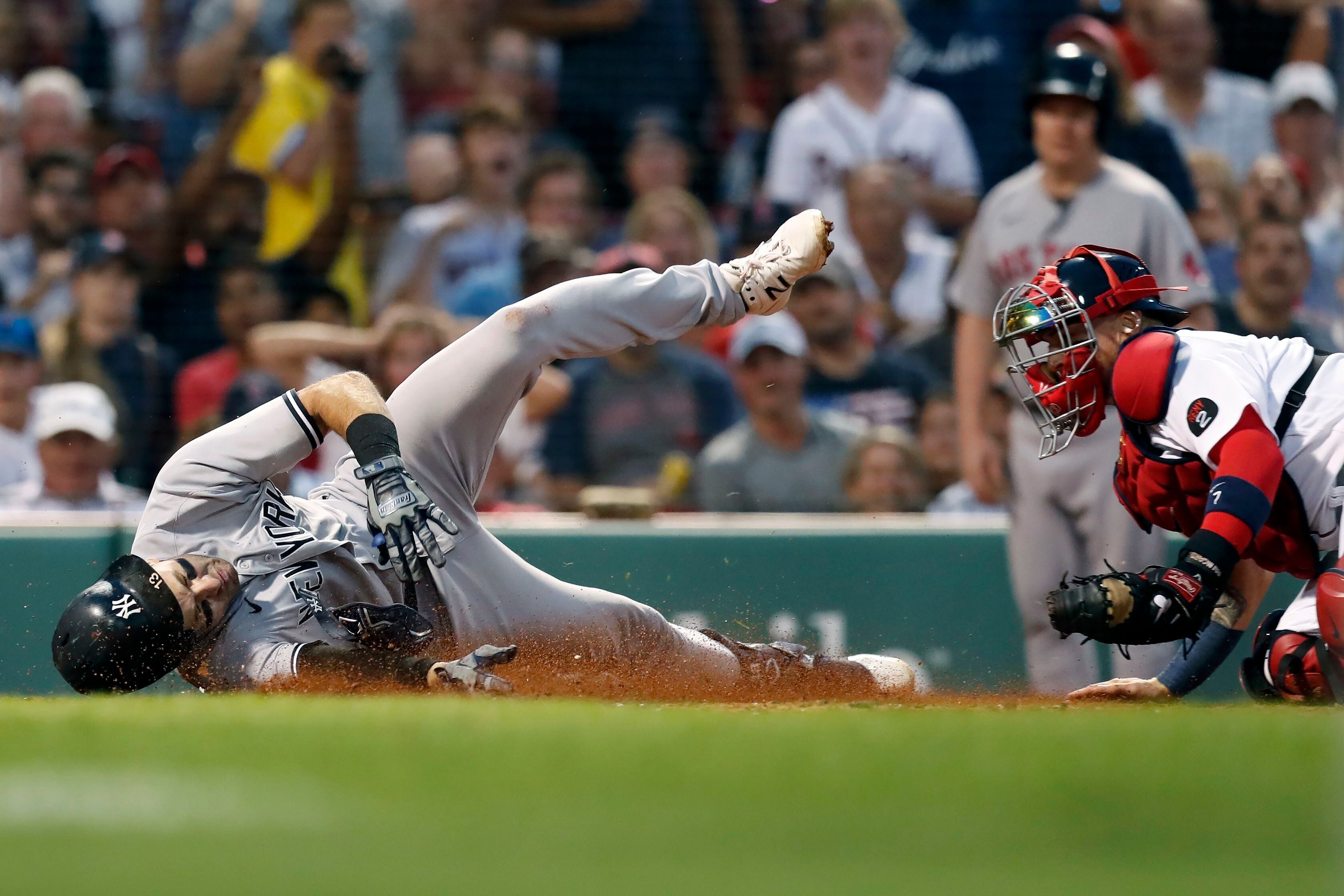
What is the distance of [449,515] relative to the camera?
14.4ft

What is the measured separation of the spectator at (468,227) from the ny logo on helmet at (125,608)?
14.2 feet

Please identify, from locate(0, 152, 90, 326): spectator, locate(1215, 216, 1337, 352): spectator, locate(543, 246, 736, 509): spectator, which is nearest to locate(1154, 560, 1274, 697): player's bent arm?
locate(1215, 216, 1337, 352): spectator

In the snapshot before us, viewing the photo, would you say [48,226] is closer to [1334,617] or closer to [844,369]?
[844,369]

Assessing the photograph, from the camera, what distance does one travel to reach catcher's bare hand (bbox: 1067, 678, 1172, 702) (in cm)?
412

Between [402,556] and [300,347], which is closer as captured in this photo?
[402,556]

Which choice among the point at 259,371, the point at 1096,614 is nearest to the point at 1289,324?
the point at 1096,614

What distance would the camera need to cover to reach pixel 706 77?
9.04m

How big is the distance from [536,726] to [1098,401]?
188cm

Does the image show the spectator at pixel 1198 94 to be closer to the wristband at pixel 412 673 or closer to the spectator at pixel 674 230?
the spectator at pixel 674 230

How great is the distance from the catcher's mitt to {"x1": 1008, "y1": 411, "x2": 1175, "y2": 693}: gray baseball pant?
2231mm

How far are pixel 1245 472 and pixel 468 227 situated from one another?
5350 millimetres

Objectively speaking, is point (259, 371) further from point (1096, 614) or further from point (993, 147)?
point (1096, 614)

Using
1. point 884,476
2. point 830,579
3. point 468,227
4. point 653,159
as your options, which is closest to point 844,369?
point 884,476

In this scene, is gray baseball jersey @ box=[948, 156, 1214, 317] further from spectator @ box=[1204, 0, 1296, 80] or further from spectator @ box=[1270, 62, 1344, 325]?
spectator @ box=[1204, 0, 1296, 80]
